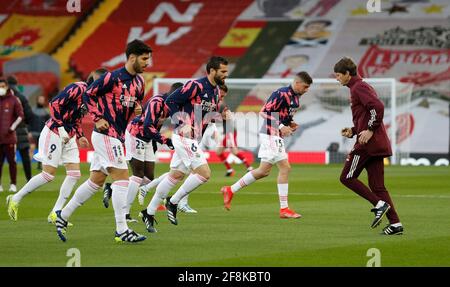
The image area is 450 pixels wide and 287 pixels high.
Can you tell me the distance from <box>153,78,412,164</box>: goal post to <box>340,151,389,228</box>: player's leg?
22.3 meters

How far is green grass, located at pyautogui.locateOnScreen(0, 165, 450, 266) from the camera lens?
10.7 m

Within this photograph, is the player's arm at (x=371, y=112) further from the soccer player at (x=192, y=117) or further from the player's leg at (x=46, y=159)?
the player's leg at (x=46, y=159)

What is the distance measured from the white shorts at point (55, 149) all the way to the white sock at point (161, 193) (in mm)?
1599

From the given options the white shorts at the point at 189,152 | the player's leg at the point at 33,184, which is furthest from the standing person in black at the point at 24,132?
the white shorts at the point at 189,152

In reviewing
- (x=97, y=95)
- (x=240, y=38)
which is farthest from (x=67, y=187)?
(x=240, y=38)

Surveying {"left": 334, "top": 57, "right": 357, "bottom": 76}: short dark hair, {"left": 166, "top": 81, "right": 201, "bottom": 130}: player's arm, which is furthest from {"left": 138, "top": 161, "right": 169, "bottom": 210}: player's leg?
{"left": 334, "top": 57, "right": 357, "bottom": 76}: short dark hair

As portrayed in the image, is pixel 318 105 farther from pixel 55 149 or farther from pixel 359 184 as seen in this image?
pixel 359 184

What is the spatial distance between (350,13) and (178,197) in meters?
29.0

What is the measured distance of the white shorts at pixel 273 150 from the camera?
644 inches

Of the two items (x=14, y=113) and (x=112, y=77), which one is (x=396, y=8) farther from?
(x=112, y=77)

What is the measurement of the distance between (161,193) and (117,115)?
2.24m

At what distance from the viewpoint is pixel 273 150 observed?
1641cm

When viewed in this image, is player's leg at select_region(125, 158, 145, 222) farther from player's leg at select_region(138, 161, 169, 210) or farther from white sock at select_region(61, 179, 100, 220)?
white sock at select_region(61, 179, 100, 220)
